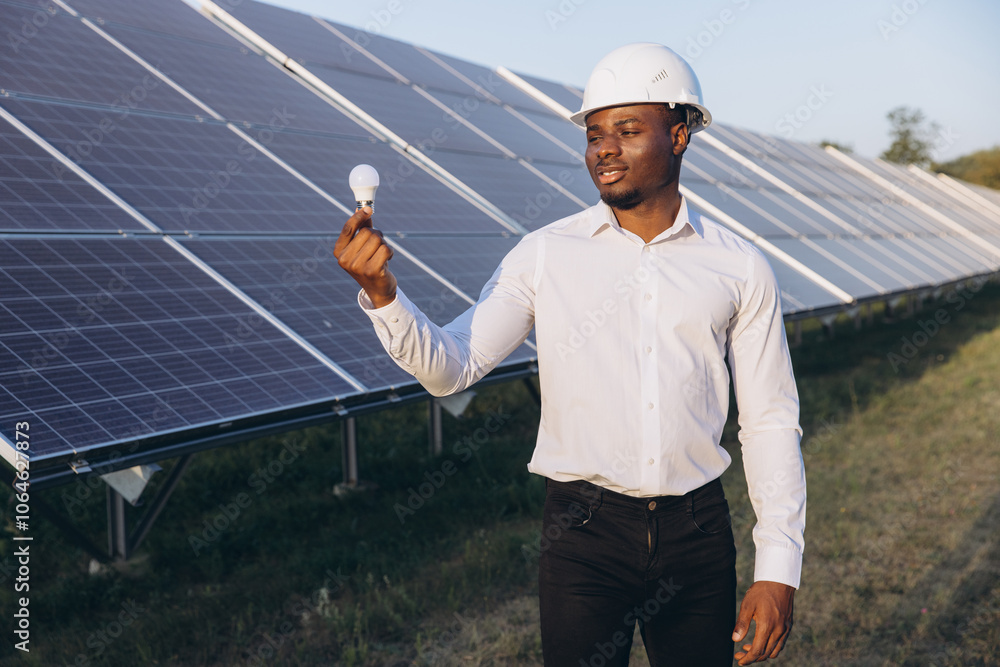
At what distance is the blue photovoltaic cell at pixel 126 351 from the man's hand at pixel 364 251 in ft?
6.12

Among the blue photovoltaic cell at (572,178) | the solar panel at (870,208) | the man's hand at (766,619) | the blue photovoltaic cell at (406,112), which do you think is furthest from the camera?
the solar panel at (870,208)

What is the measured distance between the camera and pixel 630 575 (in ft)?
8.25

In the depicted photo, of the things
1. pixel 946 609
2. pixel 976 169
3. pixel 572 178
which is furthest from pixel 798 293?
pixel 976 169

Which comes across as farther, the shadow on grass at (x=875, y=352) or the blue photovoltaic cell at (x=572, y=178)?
the shadow on grass at (x=875, y=352)

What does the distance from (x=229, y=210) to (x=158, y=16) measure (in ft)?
12.3

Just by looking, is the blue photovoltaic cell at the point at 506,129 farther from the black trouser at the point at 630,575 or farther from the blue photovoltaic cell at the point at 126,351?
the black trouser at the point at 630,575

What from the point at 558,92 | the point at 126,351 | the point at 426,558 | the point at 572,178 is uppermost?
the point at 558,92

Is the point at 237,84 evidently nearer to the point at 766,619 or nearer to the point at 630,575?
the point at 630,575

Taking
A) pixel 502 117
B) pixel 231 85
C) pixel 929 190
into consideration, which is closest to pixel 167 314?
pixel 231 85

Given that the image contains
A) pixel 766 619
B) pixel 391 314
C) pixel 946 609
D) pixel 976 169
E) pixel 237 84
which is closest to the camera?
pixel 391 314

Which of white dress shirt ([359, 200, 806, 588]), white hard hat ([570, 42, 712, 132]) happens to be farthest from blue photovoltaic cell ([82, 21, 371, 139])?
white dress shirt ([359, 200, 806, 588])

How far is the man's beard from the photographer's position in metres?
2.59

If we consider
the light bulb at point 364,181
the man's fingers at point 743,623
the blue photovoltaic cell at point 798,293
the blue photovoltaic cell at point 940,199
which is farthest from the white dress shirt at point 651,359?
the blue photovoltaic cell at point 940,199

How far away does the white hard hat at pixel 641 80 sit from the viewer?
258 cm
